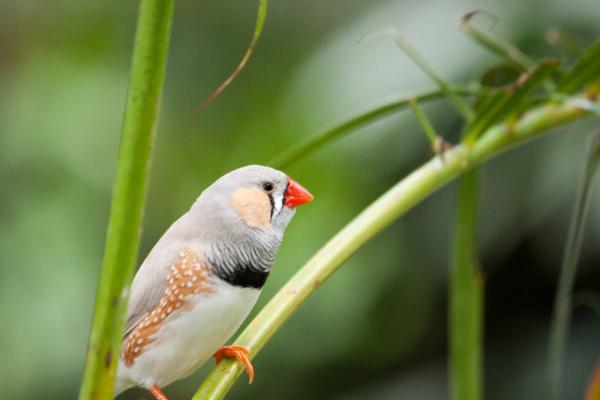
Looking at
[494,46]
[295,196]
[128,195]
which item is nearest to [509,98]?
[494,46]

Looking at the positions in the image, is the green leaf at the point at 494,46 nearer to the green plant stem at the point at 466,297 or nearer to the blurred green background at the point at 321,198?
the green plant stem at the point at 466,297

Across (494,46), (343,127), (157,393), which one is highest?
(494,46)

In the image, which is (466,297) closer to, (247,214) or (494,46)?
(494,46)

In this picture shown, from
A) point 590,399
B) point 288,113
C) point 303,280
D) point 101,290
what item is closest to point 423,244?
point 288,113

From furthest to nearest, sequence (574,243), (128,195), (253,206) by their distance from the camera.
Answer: (574,243) → (253,206) → (128,195)

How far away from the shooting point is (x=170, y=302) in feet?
2.40

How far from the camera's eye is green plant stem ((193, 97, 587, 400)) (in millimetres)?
645

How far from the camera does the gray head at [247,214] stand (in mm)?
574

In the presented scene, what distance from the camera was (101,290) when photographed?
449 mm

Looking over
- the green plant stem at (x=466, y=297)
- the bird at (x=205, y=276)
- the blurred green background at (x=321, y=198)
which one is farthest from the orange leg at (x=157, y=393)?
the blurred green background at (x=321, y=198)

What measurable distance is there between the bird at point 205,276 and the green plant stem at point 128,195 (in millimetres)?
119

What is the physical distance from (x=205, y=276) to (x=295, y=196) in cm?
13

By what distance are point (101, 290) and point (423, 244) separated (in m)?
1.84

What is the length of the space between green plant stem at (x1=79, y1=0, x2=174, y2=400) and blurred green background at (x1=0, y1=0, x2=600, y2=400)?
109 centimetres
